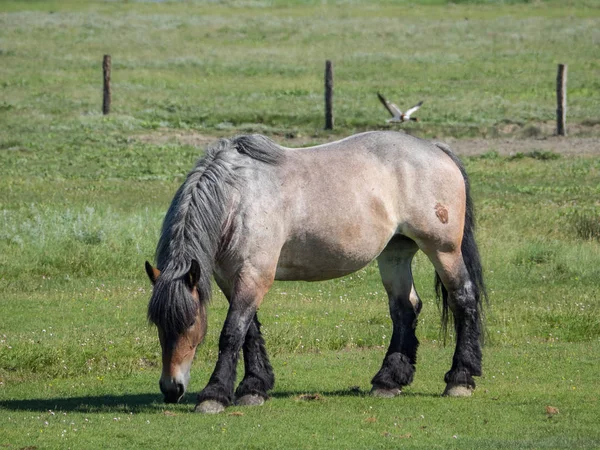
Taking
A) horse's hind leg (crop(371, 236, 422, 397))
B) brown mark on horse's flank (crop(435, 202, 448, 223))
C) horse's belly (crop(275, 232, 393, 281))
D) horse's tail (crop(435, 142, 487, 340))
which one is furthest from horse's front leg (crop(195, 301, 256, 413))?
horse's tail (crop(435, 142, 487, 340))

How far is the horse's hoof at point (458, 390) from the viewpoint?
391 inches

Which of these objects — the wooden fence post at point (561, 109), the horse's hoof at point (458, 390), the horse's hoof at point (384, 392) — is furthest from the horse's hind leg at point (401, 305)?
the wooden fence post at point (561, 109)

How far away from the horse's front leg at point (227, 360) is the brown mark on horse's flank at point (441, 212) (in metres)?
2.08

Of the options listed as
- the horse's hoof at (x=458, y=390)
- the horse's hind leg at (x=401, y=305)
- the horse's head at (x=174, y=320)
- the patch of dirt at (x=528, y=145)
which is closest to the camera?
the horse's head at (x=174, y=320)

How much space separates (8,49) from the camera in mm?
53031

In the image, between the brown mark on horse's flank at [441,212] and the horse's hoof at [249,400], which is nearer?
the horse's hoof at [249,400]

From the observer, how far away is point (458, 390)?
32.6ft

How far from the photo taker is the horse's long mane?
868 centimetres

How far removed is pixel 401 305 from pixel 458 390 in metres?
1.08

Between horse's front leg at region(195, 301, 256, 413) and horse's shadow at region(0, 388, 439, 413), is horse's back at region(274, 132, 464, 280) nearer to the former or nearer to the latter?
horse's front leg at region(195, 301, 256, 413)

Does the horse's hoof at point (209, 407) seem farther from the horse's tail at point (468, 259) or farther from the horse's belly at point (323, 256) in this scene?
the horse's tail at point (468, 259)

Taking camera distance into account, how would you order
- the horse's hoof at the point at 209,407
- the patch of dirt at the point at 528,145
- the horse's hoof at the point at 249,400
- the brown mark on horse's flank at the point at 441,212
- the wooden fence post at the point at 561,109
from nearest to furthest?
1. the horse's hoof at the point at 209,407
2. the horse's hoof at the point at 249,400
3. the brown mark on horse's flank at the point at 441,212
4. the patch of dirt at the point at 528,145
5. the wooden fence post at the point at 561,109

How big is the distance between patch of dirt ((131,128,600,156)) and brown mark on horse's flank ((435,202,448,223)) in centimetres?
1928

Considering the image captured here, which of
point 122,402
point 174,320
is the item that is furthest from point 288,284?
point 174,320
